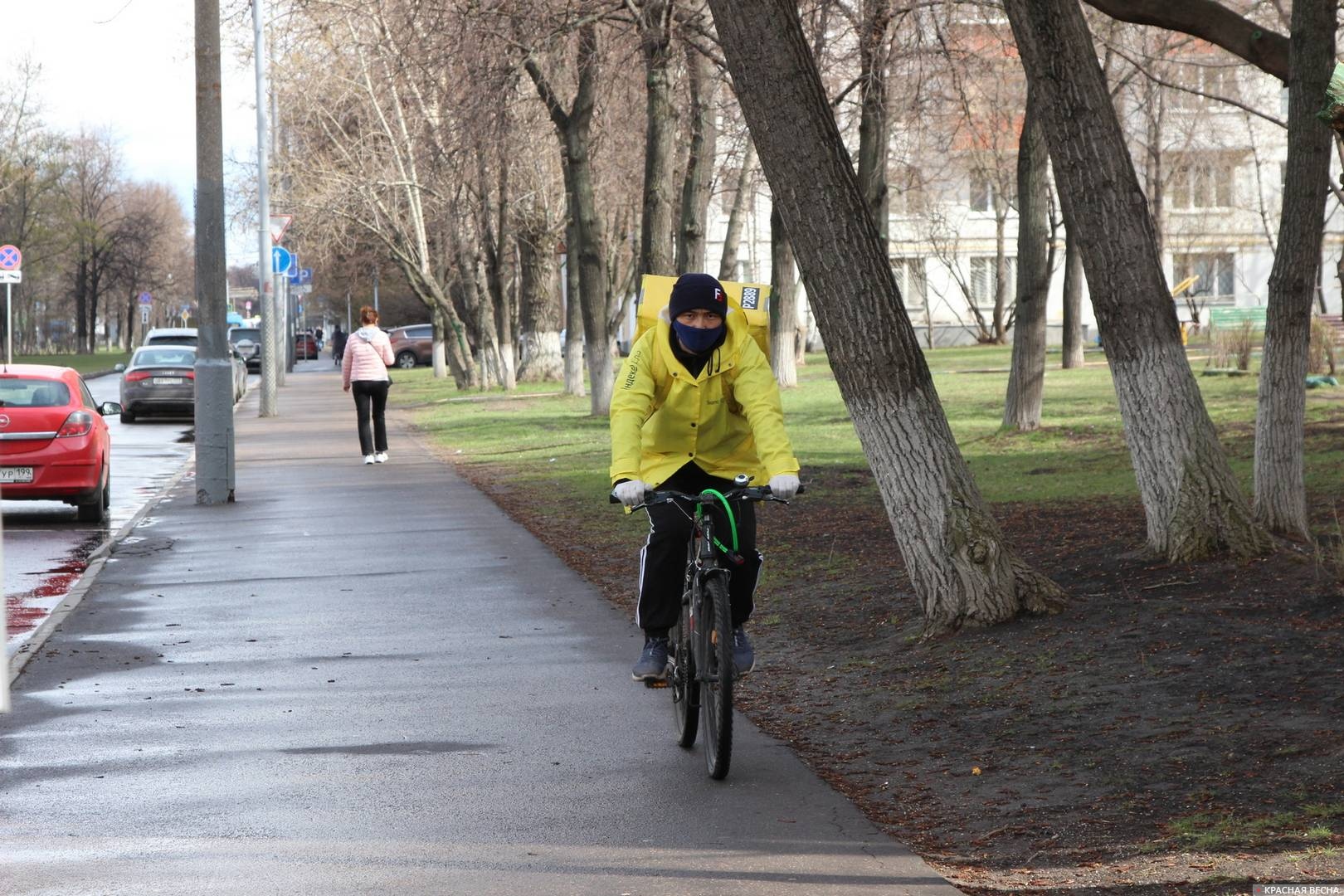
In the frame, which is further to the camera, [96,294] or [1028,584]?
[96,294]

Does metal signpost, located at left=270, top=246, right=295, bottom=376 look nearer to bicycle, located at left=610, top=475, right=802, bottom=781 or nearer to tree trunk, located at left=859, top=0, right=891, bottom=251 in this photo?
tree trunk, located at left=859, top=0, right=891, bottom=251

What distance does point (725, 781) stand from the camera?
6004 millimetres

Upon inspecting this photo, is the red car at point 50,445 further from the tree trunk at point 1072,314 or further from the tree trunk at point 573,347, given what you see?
the tree trunk at point 1072,314

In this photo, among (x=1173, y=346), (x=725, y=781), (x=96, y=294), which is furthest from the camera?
(x=96, y=294)

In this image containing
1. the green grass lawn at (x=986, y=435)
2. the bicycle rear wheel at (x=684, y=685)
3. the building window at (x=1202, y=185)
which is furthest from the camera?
the building window at (x=1202, y=185)

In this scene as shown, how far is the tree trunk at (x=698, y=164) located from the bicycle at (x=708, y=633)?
55.7ft

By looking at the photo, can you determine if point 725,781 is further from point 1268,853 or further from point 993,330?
point 993,330

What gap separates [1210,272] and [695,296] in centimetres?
6261

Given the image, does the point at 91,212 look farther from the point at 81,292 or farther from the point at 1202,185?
the point at 1202,185

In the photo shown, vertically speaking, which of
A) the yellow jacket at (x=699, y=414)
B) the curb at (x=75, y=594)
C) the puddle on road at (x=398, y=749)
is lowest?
the puddle on road at (x=398, y=749)

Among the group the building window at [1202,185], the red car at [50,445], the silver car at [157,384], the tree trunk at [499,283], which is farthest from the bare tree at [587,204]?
the building window at [1202,185]

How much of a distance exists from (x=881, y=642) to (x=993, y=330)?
5380 centimetres

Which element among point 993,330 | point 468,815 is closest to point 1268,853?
point 468,815

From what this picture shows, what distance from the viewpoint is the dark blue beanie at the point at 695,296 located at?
20.5 ft
